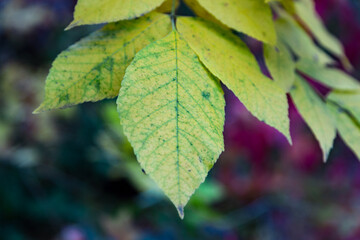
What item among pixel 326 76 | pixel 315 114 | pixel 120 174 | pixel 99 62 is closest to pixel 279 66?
pixel 315 114

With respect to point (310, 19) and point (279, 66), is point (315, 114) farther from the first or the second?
point (310, 19)

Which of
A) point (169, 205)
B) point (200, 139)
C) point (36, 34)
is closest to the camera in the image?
point (200, 139)

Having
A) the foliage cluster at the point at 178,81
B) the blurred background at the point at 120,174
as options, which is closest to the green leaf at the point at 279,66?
the foliage cluster at the point at 178,81

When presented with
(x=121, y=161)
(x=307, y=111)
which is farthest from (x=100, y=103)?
(x=307, y=111)

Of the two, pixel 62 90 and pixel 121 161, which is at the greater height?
pixel 62 90

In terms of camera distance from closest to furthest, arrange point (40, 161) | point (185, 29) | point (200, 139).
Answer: point (200, 139), point (185, 29), point (40, 161)

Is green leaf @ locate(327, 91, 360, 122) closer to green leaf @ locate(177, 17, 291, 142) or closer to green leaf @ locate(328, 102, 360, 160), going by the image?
green leaf @ locate(328, 102, 360, 160)

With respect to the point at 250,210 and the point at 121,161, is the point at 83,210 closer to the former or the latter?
the point at 121,161

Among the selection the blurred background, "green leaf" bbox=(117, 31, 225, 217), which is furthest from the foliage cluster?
the blurred background
